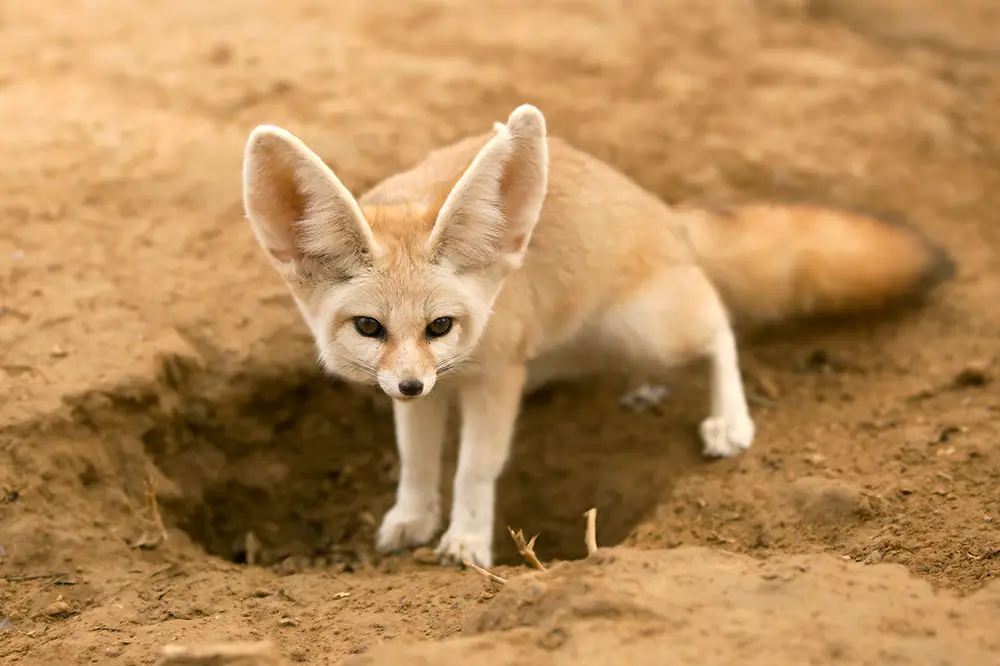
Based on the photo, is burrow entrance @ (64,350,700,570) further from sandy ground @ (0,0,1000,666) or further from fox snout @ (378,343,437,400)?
fox snout @ (378,343,437,400)

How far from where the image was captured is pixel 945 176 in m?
5.03

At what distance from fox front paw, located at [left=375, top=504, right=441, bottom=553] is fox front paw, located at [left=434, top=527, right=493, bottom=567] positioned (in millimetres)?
188

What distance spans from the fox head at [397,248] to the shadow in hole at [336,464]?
101 cm

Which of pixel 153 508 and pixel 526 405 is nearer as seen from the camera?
pixel 153 508

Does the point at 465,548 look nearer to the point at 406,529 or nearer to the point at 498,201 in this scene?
the point at 406,529

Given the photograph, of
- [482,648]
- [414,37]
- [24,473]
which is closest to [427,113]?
[414,37]

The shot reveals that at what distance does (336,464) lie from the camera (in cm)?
416

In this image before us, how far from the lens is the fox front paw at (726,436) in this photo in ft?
12.2

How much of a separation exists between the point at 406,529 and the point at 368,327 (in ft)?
3.32

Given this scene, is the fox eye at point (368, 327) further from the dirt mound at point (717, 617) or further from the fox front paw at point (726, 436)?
the fox front paw at point (726, 436)

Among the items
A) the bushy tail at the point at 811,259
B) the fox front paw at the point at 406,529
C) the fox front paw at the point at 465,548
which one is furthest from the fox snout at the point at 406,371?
the bushy tail at the point at 811,259

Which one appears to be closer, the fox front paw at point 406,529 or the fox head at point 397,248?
the fox head at point 397,248

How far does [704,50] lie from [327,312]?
12.2 ft

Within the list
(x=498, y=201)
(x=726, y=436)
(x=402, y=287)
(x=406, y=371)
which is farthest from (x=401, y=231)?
(x=726, y=436)
